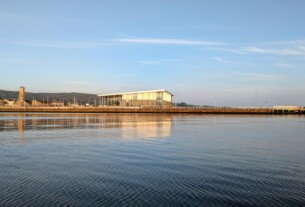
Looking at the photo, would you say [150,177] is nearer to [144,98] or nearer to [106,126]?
[106,126]

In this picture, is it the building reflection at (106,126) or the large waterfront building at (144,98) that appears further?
the large waterfront building at (144,98)

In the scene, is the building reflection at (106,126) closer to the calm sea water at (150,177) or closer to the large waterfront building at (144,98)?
the calm sea water at (150,177)

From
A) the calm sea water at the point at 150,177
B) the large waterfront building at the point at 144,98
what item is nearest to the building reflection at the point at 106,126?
the calm sea water at the point at 150,177

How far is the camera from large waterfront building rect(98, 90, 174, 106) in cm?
13250

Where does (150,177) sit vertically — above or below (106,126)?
below

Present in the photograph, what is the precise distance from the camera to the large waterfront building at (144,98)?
132 meters

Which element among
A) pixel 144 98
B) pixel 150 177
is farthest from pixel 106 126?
pixel 144 98

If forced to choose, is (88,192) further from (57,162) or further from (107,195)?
(57,162)

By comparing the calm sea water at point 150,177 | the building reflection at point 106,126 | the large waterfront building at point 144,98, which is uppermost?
the large waterfront building at point 144,98

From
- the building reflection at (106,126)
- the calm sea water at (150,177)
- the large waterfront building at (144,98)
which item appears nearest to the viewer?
the calm sea water at (150,177)

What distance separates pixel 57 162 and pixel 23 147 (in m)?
6.34

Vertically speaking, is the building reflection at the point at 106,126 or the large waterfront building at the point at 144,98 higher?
the large waterfront building at the point at 144,98

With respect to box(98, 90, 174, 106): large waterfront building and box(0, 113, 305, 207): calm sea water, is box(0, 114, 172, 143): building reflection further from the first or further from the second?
box(98, 90, 174, 106): large waterfront building

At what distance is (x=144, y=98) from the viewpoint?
443ft
